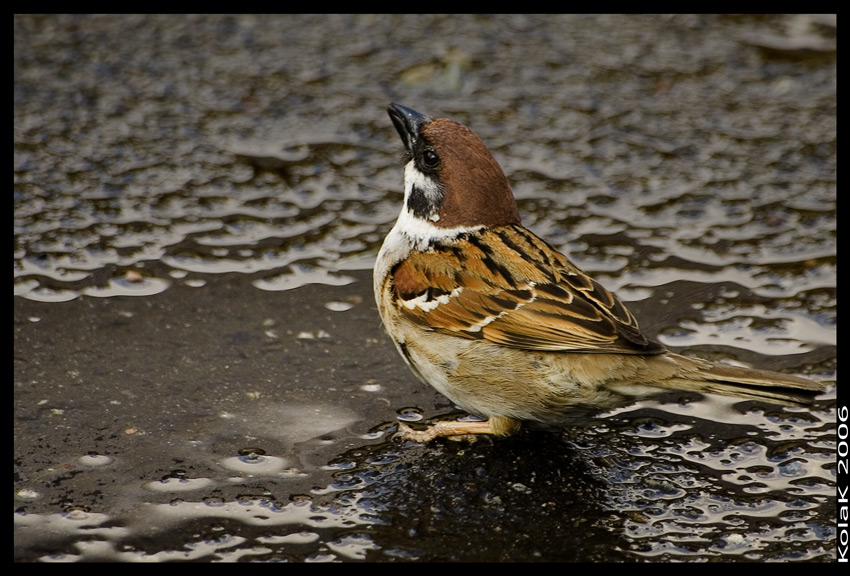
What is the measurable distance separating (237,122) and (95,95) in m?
1.03

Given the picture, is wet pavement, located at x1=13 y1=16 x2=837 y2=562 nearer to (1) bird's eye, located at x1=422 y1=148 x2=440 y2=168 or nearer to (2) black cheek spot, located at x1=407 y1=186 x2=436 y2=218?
(2) black cheek spot, located at x1=407 y1=186 x2=436 y2=218

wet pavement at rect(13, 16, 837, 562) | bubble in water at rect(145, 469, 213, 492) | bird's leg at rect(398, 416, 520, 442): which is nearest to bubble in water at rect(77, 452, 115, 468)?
wet pavement at rect(13, 16, 837, 562)

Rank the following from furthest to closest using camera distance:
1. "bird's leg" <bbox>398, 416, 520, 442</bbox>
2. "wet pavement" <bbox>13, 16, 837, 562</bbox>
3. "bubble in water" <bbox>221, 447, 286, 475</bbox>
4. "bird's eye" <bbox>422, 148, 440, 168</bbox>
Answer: "bird's eye" <bbox>422, 148, 440, 168</bbox> → "bird's leg" <bbox>398, 416, 520, 442</bbox> → "bubble in water" <bbox>221, 447, 286, 475</bbox> → "wet pavement" <bbox>13, 16, 837, 562</bbox>

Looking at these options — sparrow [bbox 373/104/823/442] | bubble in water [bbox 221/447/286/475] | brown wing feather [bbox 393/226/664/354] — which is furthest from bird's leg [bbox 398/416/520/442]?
bubble in water [bbox 221/447/286/475]

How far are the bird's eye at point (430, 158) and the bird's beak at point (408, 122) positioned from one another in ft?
0.38

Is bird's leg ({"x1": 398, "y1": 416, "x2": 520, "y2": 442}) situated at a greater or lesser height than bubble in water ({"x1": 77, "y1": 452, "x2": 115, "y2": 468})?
lesser

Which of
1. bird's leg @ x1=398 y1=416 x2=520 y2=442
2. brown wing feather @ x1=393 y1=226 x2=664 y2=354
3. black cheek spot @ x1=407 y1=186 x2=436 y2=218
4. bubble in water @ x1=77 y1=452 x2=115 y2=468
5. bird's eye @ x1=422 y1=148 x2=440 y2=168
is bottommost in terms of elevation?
bird's leg @ x1=398 y1=416 x2=520 y2=442

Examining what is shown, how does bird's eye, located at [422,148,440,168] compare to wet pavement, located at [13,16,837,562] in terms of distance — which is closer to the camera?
wet pavement, located at [13,16,837,562]

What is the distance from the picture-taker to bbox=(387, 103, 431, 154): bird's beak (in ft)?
16.1

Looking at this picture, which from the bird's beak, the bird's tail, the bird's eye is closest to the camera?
the bird's tail

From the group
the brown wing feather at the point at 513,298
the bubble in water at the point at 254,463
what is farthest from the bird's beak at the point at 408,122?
the bubble in water at the point at 254,463

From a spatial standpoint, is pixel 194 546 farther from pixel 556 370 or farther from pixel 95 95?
pixel 95 95

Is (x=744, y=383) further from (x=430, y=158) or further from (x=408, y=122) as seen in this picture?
(x=408, y=122)

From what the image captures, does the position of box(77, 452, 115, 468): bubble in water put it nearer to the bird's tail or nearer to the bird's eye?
the bird's eye
